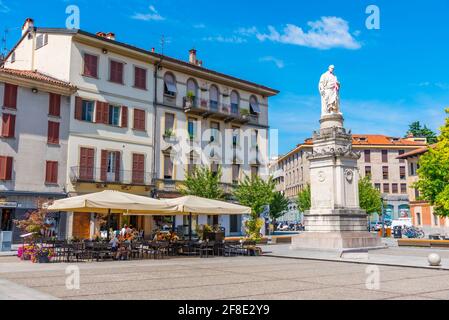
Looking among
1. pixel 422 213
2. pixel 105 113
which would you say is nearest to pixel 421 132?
pixel 422 213

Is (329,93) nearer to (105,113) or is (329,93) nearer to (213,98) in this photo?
(105,113)

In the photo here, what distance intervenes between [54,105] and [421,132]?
75.1 metres

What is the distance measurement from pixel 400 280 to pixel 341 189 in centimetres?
1039

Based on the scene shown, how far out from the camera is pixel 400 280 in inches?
457

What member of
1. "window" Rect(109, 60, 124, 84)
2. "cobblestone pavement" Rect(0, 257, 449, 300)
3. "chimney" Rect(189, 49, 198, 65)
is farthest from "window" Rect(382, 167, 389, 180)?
"cobblestone pavement" Rect(0, 257, 449, 300)

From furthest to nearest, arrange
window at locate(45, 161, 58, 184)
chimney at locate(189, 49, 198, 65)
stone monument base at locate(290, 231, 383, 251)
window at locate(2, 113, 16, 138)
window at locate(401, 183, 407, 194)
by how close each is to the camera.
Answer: window at locate(401, 183, 407, 194)
chimney at locate(189, 49, 198, 65)
window at locate(45, 161, 58, 184)
window at locate(2, 113, 16, 138)
stone monument base at locate(290, 231, 383, 251)

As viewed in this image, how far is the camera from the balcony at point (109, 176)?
30.6 meters

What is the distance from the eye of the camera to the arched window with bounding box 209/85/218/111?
40.2 meters

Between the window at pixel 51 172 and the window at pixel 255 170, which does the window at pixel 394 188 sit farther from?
the window at pixel 51 172

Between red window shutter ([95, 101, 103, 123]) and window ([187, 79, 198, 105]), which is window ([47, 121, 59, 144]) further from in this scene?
window ([187, 79, 198, 105])

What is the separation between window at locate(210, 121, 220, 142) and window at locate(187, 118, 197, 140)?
72.9 inches

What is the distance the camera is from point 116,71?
3419cm
